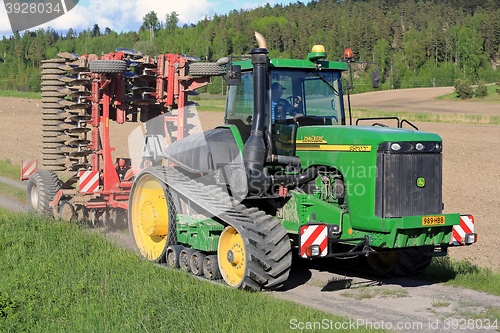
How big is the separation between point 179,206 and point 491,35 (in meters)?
113

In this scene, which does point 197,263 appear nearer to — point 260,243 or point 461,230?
point 260,243

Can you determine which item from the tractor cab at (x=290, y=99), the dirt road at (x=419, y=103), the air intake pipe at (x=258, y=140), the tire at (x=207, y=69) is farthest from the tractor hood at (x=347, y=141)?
the dirt road at (x=419, y=103)

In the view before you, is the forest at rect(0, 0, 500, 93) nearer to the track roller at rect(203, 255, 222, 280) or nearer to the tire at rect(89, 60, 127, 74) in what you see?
the tire at rect(89, 60, 127, 74)

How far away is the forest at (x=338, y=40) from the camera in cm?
9475

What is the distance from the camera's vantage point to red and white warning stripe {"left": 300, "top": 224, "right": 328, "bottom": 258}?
6527mm

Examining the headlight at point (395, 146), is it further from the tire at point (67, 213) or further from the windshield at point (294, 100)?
the tire at point (67, 213)

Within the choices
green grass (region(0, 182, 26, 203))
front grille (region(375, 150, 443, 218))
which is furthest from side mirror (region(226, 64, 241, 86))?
green grass (region(0, 182, 26, 203))

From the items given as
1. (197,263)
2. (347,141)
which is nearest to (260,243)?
(197,263)

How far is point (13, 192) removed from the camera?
15789 mm

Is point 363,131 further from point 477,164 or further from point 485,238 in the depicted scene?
point 477,164

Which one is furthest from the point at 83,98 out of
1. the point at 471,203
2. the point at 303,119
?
the point at 471,203

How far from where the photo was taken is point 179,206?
8.31 m

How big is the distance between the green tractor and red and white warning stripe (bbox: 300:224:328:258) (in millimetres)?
12

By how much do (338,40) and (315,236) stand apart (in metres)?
108
